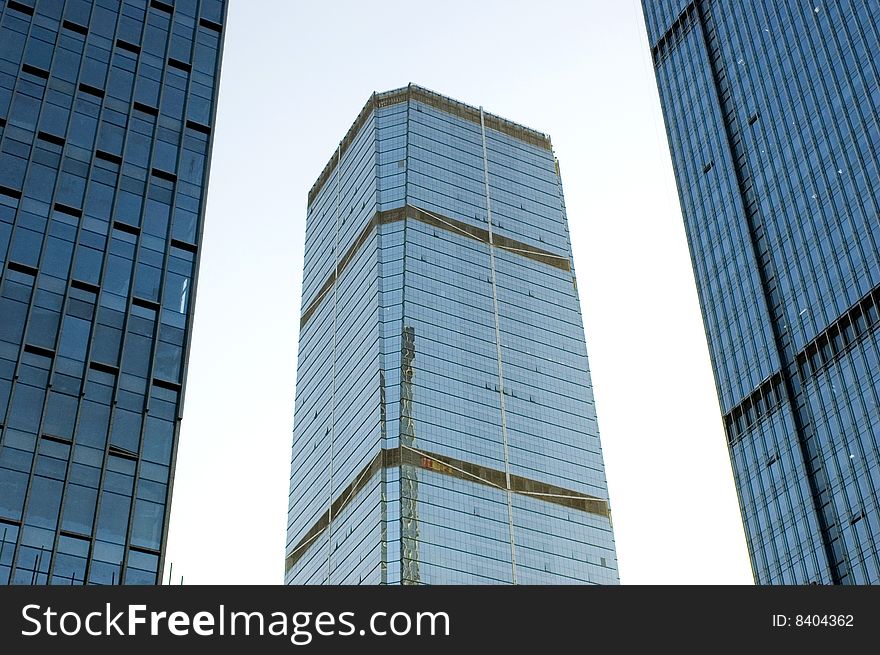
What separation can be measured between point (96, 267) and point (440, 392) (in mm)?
96630

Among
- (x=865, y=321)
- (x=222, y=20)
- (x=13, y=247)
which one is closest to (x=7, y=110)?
(x=13, y=247)

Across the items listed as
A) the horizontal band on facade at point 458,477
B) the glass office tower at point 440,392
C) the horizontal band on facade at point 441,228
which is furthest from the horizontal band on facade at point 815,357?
the horizontal band on facade at point 441,228

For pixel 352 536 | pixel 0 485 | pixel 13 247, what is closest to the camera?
pixel 0 485

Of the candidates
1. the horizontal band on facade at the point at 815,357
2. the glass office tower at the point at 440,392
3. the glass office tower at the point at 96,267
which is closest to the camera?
the glass office tower at the point at 96,267

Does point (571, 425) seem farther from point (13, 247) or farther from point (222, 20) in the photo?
point (13, 247)

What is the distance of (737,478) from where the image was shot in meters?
130

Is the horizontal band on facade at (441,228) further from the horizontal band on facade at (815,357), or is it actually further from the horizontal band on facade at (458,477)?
the horizontal band on facade at (815,357)

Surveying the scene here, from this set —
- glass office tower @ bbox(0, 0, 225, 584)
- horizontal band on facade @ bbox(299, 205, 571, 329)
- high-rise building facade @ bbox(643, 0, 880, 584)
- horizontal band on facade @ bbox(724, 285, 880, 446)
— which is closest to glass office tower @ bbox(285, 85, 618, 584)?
horizontal band on facade @ bbox(299, 205, 571, 329)

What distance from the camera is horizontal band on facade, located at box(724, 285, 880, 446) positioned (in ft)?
378

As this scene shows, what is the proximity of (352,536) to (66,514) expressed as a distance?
9877 cm

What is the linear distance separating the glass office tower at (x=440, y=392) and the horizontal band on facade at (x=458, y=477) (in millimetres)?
214

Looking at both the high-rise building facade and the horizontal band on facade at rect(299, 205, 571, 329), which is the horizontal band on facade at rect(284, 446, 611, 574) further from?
the horizontal band on facade at rect(299, 205, 571, 329)

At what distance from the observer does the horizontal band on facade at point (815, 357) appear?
115312mm

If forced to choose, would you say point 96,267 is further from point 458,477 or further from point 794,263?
point 458,477
